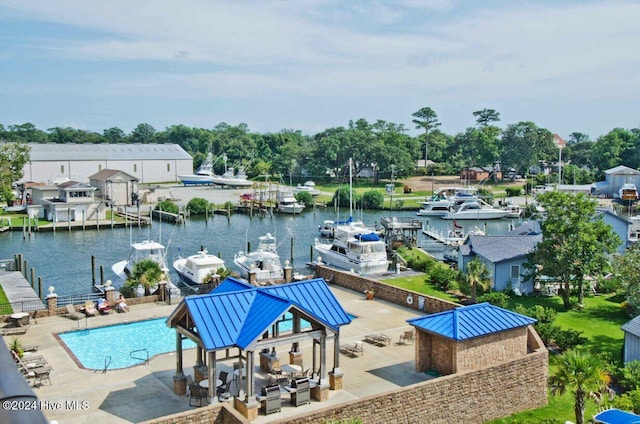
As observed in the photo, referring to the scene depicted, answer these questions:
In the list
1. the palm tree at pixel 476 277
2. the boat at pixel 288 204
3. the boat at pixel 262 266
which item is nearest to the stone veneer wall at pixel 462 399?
the palm tree at pixel 476 277

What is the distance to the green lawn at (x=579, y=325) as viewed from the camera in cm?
2122

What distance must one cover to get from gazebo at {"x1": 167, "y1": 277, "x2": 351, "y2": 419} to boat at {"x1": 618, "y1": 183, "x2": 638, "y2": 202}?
87.6m

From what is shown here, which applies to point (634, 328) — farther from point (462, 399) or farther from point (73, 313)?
point (73, 313)

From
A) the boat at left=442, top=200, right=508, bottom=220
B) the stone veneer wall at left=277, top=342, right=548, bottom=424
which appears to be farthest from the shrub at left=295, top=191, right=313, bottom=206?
the stone veneer wall at left=277, top=342, right=548, bottom=424

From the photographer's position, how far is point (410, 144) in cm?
12712

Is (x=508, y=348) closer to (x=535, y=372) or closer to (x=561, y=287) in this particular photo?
(x=535, y=372)

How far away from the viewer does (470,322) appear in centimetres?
2206

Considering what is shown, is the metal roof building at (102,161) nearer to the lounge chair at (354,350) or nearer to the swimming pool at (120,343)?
the swimming pool at (120,343)

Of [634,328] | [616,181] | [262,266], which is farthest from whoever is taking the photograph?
[616,181]

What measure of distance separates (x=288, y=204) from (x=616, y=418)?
7572 cm

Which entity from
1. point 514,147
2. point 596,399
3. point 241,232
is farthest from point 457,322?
point 514,147

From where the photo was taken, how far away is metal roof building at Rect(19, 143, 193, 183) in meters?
108

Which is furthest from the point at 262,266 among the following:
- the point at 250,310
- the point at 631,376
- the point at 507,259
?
the point at 631,376

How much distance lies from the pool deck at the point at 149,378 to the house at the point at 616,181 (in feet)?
286
